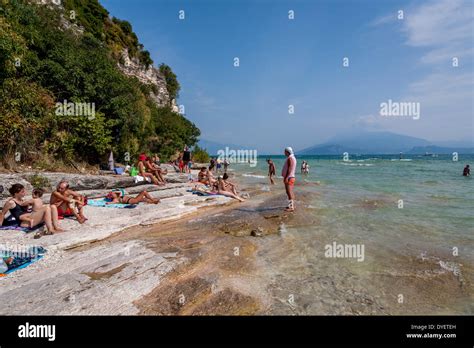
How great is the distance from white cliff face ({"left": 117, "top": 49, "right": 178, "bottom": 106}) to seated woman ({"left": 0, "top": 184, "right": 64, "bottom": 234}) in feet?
94.5

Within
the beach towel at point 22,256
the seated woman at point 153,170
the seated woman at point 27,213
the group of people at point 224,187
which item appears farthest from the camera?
the seated woman at point 153,170

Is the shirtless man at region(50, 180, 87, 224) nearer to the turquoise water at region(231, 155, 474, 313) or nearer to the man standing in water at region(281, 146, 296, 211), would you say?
the turquoise water at region(231, 155, 474, 313)

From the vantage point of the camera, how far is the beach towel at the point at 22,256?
16.0 ft

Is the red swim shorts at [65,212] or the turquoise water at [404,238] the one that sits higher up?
the red swim shorts at [65,212]

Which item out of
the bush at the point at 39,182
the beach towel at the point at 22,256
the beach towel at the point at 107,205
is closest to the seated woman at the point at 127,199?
the beach towel at the point at 107,205

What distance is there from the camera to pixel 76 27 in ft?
77.2

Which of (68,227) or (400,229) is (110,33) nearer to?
(68,227)

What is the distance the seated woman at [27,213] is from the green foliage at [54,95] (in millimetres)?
5377

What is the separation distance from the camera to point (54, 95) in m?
14.0

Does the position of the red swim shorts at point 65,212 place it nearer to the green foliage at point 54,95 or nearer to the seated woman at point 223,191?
the green foliage at point 54,95

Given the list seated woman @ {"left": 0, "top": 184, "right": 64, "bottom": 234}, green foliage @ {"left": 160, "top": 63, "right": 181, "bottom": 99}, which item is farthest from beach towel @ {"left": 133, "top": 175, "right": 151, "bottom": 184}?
green foliage @ {"left": 160, "top": 63, "right": 181, "bottom": 99}

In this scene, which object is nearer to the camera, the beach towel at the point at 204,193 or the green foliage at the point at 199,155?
the beach towel at the point at 204,193
